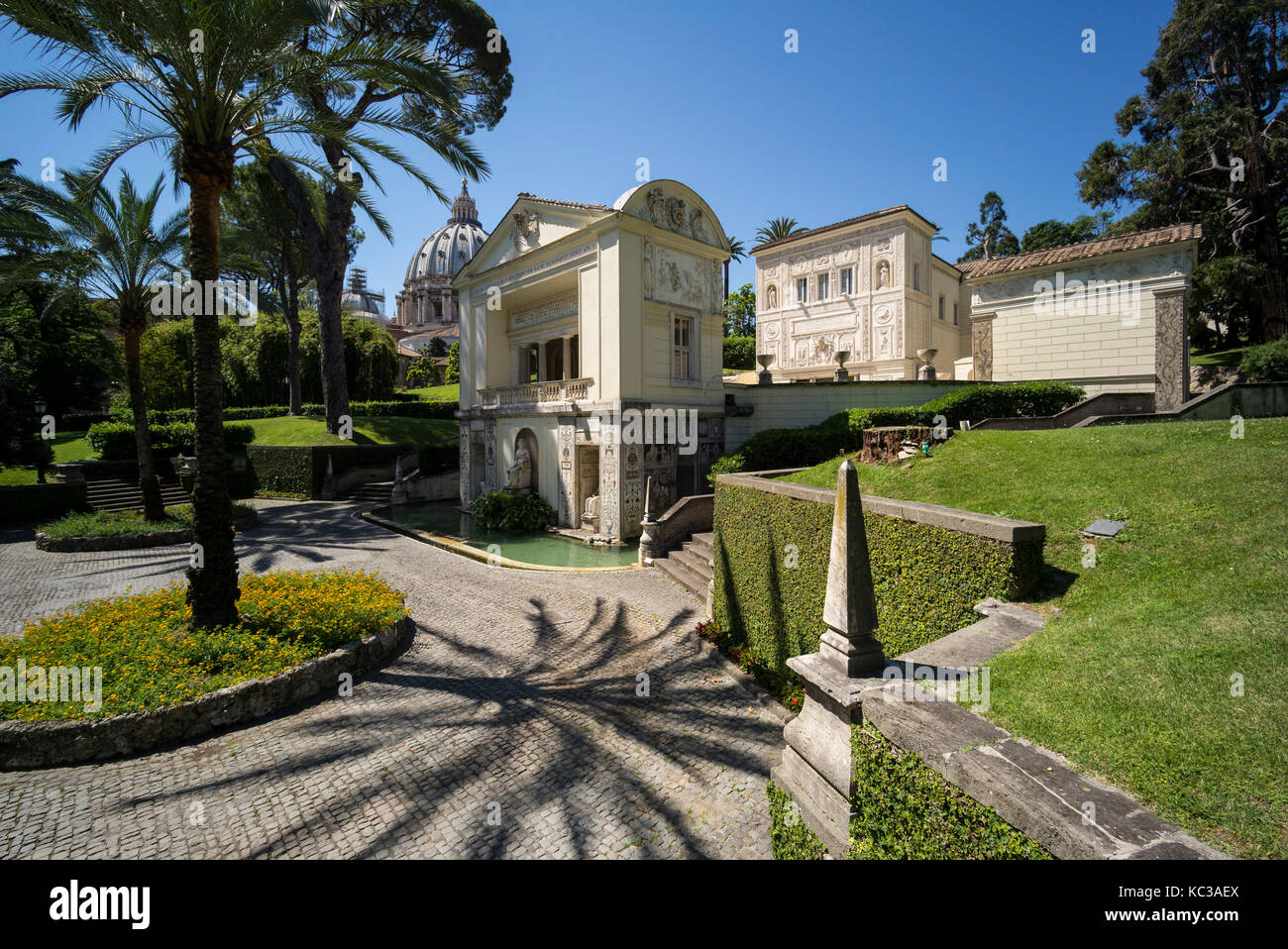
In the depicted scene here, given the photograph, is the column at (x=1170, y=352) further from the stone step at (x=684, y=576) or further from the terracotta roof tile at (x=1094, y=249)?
the stone step at (x=684, y=576)

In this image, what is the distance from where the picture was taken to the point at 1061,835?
246 centimetres

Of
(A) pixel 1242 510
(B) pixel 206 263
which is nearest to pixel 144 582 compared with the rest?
(B) pixel 206 263

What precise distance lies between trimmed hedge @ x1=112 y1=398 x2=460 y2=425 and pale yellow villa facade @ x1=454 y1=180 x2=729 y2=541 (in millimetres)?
17332

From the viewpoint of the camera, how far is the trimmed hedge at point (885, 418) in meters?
14.9

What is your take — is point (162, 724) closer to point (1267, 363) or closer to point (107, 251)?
point (107, 251)

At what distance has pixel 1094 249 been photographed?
17.1m

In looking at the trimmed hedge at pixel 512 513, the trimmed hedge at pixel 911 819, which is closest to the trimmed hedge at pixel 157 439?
the trimmed hedge at pixel 512 513

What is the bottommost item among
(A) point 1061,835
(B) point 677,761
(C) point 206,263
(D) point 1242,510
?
(B) point 677,761

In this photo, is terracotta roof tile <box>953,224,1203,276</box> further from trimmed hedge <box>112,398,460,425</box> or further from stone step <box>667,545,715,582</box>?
trimmed hedge <box>112,398,460,425</box>

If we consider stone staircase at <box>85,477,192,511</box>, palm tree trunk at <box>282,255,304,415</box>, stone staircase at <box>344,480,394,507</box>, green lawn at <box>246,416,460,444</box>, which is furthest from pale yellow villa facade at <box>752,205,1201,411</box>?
palm tree trunk at <box>282,255,304,415</box>

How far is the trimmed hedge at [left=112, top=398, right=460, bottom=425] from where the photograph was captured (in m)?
32.4

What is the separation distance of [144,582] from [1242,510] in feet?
56.8

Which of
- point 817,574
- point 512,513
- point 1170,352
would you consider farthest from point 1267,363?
point 512,513
